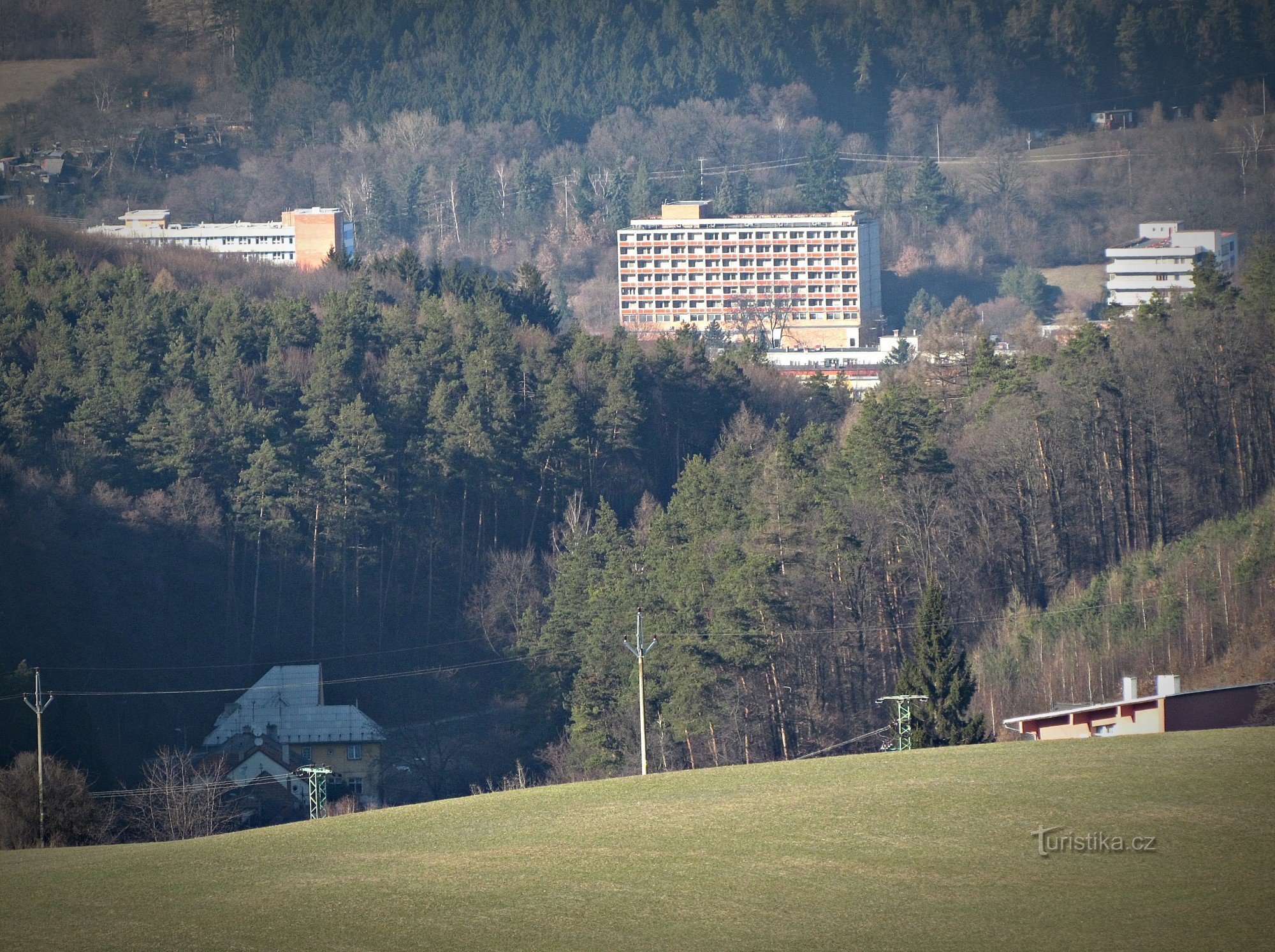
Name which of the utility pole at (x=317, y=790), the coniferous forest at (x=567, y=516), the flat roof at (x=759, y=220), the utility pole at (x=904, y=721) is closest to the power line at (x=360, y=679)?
the coniferous forest at (x=567, y=516)

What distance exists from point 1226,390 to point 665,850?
55943 millimetres

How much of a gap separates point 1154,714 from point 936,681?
687 cm

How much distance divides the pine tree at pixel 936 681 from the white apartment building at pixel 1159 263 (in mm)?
100250

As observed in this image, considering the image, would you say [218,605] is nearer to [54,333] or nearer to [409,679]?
[409,679]

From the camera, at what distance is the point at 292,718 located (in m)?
60.6

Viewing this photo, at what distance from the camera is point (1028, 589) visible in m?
66.9

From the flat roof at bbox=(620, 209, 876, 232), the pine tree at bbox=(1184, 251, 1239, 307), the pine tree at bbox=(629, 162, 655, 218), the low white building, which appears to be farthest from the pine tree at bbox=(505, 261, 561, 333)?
the pine tree at bbox=(629, 162, 655, 218)

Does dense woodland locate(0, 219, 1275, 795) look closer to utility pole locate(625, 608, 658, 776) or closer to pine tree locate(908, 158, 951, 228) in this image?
utility pole locate(625, 608, 658, 776)

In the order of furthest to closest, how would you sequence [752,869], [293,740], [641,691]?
[293,740] → [641,691] → [752,869]

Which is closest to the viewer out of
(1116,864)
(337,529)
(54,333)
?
(1116,864)

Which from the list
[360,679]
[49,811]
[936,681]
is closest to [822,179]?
[360,679]

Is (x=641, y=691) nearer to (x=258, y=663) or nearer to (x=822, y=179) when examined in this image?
(x=258, y=663)

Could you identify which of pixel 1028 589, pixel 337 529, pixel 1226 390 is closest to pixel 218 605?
pixel 337 529

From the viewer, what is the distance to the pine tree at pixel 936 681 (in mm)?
42719
